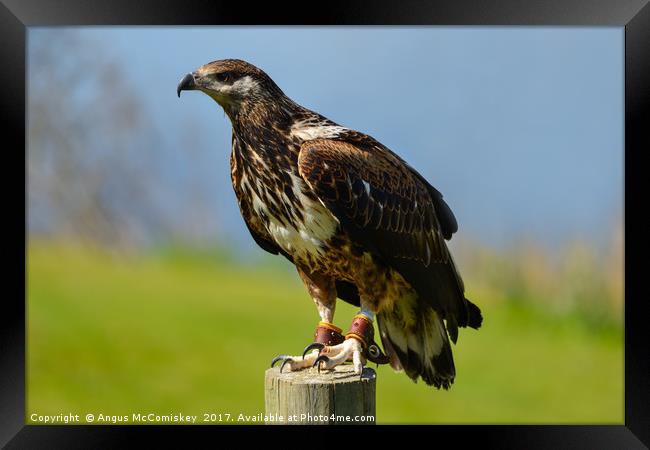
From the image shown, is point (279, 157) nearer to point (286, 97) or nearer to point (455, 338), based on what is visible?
point (286, 97)

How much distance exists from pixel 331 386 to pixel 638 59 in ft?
9.19

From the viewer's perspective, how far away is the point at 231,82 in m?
3.70

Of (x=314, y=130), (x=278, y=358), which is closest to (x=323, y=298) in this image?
(x=278, y=358)

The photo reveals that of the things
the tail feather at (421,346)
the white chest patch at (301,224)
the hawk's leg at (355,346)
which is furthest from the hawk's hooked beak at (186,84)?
the tail feather at (421,346)

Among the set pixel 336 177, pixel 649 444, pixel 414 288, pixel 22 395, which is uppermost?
pixel 336 177

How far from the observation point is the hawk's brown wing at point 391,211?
3.54m

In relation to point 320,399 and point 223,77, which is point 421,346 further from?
point 223,77

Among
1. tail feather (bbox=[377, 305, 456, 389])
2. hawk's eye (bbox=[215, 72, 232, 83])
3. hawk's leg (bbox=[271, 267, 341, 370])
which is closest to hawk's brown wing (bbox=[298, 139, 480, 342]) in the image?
tail feather (bbox=[377, 305, 456, 389])

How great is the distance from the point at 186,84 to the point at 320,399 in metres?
1.71

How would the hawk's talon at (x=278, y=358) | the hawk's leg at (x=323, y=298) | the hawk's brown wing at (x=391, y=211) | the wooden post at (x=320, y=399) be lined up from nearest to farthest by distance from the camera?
1. the wooden post at (x=320, y=399)
2. the hawk's brown wing at (x=391, y=211)
3. the hawk's talon at (x=278, y=358)
4. the hawk's leg at (x=323, y=298)

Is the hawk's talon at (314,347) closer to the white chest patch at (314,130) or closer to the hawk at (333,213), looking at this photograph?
the hawk at (333,213)

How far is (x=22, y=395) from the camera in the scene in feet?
14.5

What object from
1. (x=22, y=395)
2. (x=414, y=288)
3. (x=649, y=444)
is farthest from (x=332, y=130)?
(x=649, y=444)

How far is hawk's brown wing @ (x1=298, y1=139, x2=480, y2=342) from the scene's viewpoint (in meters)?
3.54
